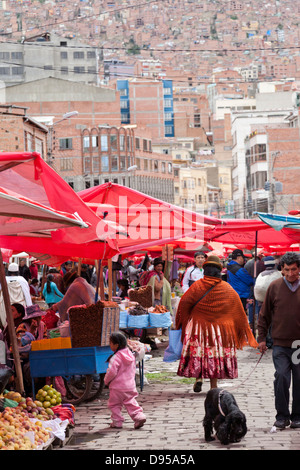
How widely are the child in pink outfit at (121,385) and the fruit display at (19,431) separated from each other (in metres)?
1.19

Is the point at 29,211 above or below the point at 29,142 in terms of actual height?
above

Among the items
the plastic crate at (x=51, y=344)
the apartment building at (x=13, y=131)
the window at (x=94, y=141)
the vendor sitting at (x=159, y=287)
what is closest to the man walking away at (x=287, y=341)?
the plastic crate at (x=51, y=344)

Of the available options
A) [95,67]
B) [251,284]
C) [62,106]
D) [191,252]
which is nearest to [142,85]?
[95,67]

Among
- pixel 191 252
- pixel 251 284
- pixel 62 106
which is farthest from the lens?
pixel 62 106

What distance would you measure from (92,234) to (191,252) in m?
22.4

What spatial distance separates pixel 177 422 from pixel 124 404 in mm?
611

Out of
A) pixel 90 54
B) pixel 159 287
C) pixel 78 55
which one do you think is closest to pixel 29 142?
pixel 159 287

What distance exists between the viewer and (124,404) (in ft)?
32.7

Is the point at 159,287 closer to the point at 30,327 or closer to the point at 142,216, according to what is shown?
the point at 142,216

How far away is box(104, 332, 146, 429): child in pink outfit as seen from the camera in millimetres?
9922

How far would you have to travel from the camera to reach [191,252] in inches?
1286

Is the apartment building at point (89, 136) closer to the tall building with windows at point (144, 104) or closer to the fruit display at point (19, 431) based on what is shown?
the tall building with windows at point (144, 104)

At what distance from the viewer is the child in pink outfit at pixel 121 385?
32.6 feet

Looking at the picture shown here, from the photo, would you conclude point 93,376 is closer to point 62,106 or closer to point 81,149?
point 62,106
